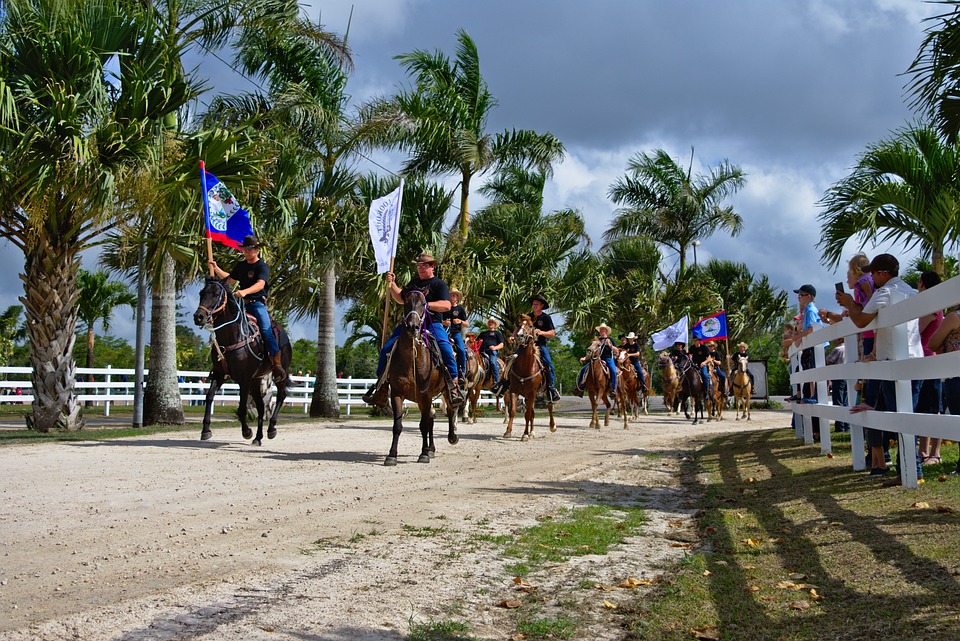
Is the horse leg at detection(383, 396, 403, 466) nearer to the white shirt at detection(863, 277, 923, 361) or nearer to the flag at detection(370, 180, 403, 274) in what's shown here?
the flag at detection(370, 180, 403, 274)

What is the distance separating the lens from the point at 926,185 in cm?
1407

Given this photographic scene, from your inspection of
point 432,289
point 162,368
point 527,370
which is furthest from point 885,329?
point 162,368

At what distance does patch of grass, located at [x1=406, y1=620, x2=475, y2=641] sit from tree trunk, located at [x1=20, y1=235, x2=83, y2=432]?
544 inches

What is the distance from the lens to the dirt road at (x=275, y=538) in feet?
15.2

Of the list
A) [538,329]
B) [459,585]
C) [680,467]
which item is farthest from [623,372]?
[459,585]

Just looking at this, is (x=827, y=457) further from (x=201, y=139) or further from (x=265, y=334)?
(x=201, y=139)

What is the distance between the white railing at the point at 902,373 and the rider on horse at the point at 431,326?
4861 mm

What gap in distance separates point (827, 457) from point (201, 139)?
11.7 m

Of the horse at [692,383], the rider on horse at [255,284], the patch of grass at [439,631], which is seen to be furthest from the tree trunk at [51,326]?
the horse at [692,383]

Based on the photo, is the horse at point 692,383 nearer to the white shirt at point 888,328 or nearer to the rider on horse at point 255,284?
the rider on horse at point 255,284

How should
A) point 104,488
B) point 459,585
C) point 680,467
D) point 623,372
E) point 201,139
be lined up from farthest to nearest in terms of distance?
1. point 623,372
2. point 201,139
3. point 680,467
4. point 104,488
5. point 459,585

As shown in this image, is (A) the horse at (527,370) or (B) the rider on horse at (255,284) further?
(A) the horse at (527,370)

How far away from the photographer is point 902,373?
740cm

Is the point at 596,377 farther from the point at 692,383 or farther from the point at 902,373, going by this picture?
the point at 902,373
